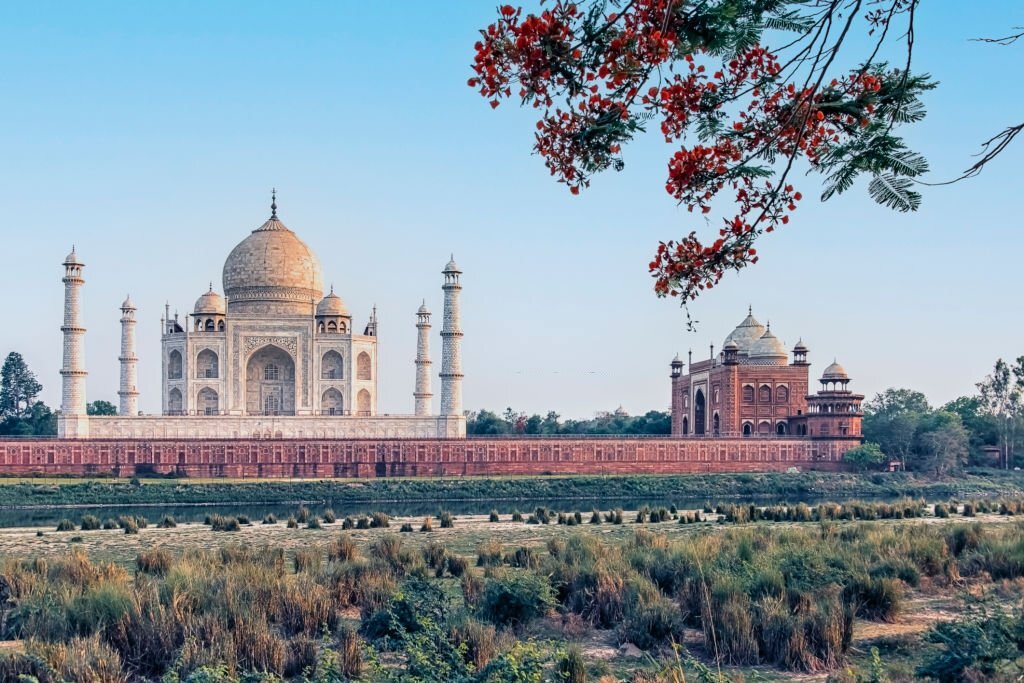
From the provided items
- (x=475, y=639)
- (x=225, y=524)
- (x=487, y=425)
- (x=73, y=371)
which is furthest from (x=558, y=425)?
(x=475, y=639)

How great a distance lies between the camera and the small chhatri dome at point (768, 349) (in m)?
64.6

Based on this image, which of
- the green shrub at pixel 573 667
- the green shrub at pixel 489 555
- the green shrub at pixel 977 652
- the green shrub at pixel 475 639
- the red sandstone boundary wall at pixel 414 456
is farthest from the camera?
the red sandstone boundary wall at pixel 414 456

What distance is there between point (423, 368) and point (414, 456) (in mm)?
6501

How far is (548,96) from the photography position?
6688 millimetres

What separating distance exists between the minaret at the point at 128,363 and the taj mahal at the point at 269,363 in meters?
0.05

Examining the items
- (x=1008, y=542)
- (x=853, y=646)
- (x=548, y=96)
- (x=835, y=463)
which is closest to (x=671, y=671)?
(x=853, y=646)

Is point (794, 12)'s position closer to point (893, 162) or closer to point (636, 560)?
point (893, 162)

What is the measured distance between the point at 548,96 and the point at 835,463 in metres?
51.8

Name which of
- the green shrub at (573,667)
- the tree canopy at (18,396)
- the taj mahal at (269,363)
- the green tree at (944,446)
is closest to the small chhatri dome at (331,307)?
the taj mahal at (269,363)

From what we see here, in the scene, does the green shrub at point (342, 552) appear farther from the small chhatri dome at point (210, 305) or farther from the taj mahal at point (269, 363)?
the small chhatri dome at point (210, 305)

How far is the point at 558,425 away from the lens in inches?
3292

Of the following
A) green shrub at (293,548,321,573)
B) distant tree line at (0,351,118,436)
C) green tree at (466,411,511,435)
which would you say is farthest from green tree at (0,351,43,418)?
green shrub at (293,548,321,573)

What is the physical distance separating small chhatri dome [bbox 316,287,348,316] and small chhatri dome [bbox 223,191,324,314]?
0.82m

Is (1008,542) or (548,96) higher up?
(548,96)
